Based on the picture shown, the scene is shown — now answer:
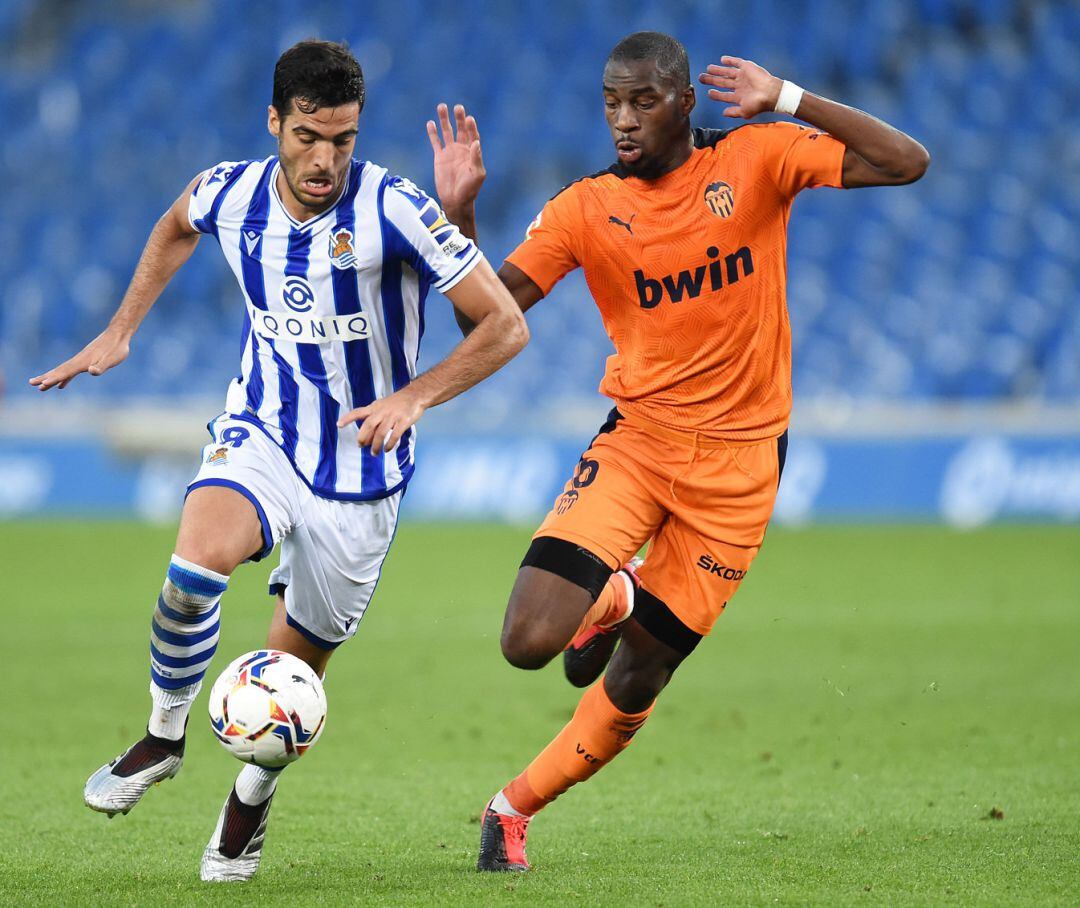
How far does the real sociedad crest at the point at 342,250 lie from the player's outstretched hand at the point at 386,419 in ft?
1.62

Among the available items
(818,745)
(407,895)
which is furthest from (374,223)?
(818,745)

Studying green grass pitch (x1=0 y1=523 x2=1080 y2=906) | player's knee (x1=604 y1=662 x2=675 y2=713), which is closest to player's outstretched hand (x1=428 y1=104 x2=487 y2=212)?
player's knee (x1=604 y1=662 x2=675 y2=713)

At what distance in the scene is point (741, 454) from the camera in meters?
5.23

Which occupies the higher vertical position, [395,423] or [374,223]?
[374,223]

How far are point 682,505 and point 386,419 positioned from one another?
3.79 feet

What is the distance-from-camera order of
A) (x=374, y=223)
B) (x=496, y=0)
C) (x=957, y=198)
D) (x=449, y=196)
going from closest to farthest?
1. (x=374, y=223)
2. (x=449, y=196)
3. (x=957, y=198)
4. (x=496, y=0)

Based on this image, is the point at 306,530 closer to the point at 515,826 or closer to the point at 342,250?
the point at 342,250

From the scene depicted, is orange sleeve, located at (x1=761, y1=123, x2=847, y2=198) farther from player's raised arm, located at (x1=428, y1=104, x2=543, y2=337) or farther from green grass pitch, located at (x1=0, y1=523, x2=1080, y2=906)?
green grass pitch, located at (x1=0, y1=523, x2=1080, y2=906)

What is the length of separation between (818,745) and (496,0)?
15377 millimetres

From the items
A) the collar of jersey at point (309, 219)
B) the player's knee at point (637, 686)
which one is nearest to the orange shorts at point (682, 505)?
the player's knee at point (637, 686)

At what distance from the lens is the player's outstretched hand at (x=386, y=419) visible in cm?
447

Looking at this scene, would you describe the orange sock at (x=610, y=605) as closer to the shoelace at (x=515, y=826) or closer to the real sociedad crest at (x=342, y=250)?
the shoelace at (x=515, y=826)

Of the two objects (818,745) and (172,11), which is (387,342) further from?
(172,11)

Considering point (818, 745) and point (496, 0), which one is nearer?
point (818, 745)
